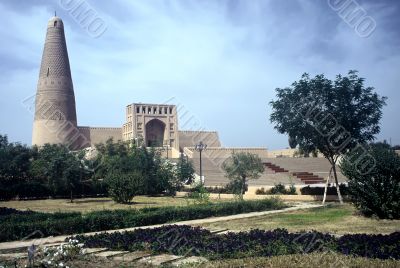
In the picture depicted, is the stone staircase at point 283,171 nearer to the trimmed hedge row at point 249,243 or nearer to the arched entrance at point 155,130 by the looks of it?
the arched entrance at point 155,130

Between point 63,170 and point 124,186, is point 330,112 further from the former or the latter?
point 63,170

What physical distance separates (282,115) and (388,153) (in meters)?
5.49

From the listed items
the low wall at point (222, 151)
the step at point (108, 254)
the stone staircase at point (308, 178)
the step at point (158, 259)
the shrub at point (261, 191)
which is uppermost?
the low wall at point (222, 151)

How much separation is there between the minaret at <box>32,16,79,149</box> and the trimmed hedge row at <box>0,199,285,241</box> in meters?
32.9

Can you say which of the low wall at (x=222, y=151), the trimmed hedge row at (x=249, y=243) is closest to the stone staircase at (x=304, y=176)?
the low wall at (x=222, y=151)

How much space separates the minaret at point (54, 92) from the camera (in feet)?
146

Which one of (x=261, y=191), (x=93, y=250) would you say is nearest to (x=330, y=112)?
(x=261, y=191)

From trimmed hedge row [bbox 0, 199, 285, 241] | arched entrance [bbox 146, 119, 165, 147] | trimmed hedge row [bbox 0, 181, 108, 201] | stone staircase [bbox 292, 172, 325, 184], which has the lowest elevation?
trimmed hedge row [bbox 0, 199, 285, 241]

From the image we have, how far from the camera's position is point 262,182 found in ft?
105

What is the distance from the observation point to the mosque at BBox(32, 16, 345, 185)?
1423 inches

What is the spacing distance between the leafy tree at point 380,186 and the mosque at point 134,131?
62.6 ft

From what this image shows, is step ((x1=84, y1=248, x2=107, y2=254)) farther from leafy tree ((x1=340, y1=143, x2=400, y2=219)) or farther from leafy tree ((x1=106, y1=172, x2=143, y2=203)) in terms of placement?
leafy tree ((x1=106, y1=172, x2=143, y2=203))

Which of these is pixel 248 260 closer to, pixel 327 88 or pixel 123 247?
pixel 123 247

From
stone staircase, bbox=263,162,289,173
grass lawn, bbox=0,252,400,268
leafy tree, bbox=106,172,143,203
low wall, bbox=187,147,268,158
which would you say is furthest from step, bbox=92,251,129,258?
low wall, bbox=187,147,268,158
